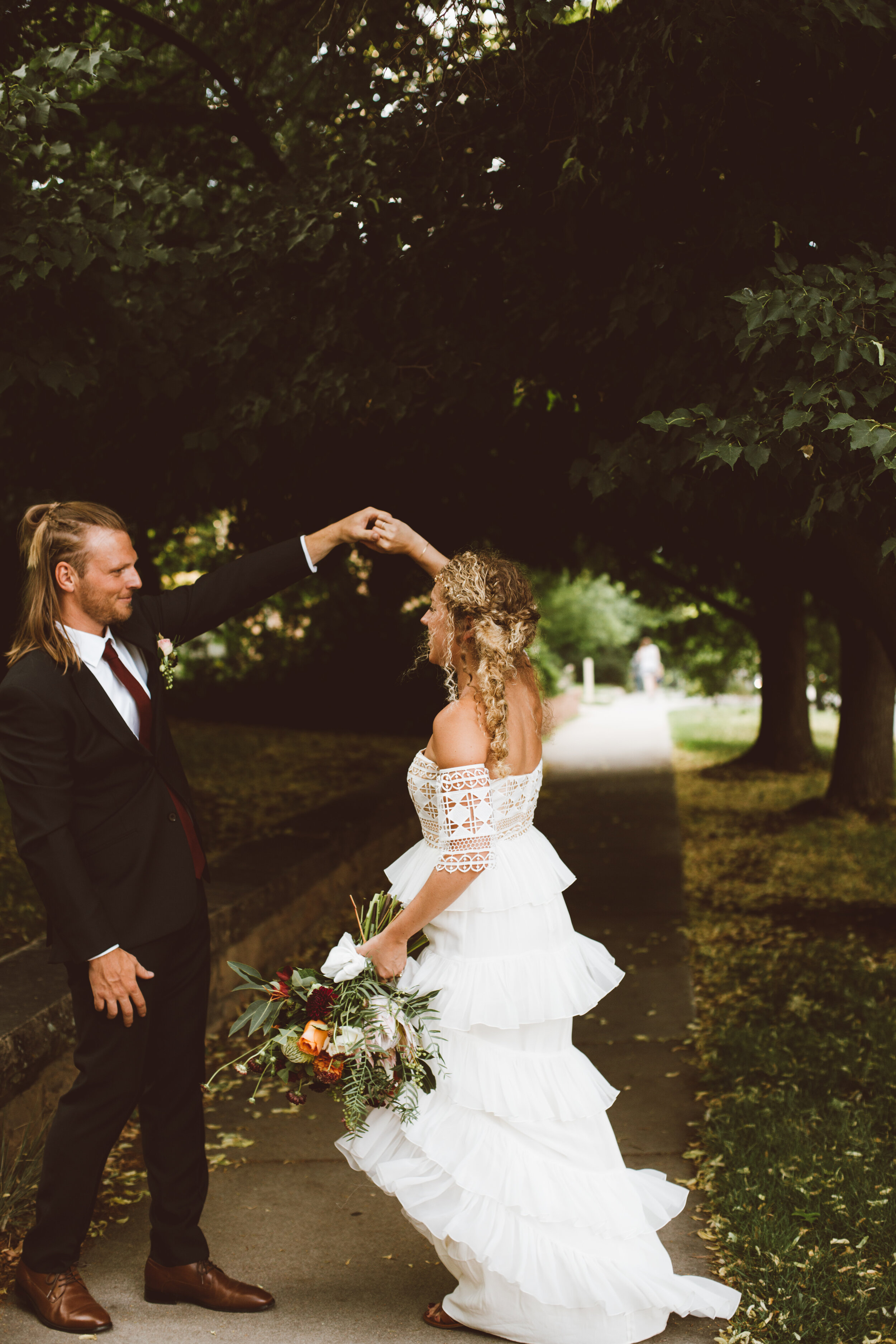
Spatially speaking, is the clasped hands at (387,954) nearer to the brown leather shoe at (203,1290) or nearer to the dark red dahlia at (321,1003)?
the dark red dahlia at (321,1003)

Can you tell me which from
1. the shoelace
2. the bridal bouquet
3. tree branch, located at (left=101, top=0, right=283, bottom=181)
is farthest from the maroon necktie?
tree branch, located at (left=101, top=0, right=283, bottom=181)

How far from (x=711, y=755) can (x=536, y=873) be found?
1530 centimetres

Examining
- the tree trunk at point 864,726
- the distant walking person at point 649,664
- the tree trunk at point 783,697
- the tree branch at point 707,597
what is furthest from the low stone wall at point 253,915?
the distant walking person at point 649,664

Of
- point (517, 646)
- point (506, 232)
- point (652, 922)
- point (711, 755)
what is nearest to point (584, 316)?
point (506, 232)

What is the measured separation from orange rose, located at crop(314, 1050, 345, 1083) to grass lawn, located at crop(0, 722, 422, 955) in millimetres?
3516

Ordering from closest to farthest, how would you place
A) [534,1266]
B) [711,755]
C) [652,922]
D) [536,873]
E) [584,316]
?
[534,1266]
[536,873]
[584,316]
[652,922]
[711,755]

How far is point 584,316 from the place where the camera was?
5.06 meters

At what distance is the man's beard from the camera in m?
3.14

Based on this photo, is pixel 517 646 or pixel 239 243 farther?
pixel 239 243

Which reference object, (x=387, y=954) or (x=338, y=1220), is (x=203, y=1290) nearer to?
(x=338, y=1220)

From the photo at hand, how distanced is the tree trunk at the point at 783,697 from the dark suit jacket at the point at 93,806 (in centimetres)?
1151

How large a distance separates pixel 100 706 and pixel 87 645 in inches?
7.3

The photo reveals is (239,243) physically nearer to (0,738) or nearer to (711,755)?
(0,738)

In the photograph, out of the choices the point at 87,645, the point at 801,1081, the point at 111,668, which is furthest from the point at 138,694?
the point at 801,1081
